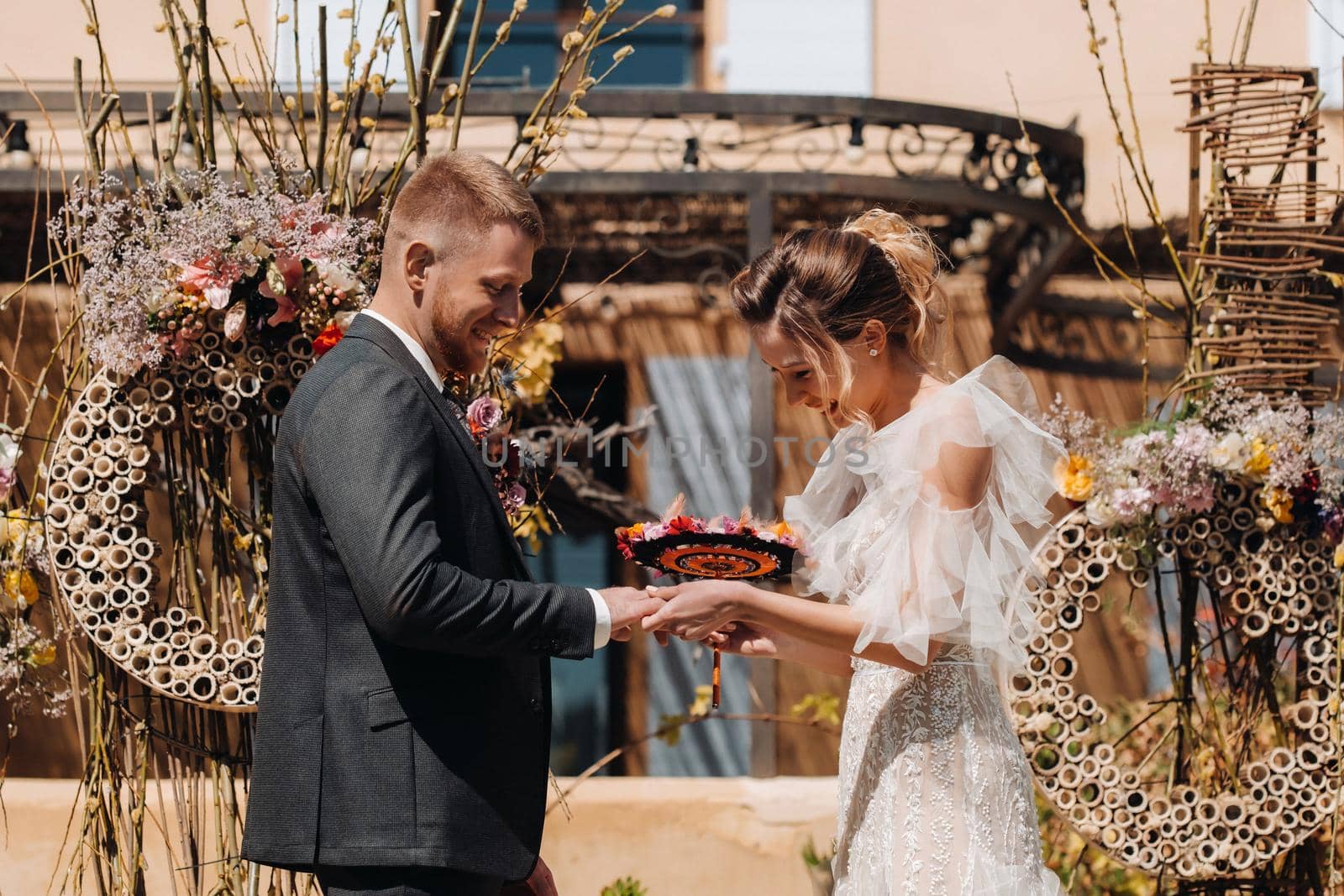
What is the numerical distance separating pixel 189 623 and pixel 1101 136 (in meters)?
4.95

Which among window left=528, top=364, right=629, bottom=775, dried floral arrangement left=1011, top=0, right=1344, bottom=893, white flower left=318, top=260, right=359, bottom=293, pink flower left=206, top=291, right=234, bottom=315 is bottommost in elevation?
window left=528, top=364, right=629, bottom=775

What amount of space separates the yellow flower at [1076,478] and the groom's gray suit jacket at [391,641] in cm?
189

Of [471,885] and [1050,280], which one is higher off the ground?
[1050,280]

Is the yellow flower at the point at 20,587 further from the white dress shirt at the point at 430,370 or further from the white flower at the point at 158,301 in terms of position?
the white dress shirt at the point at 430,370

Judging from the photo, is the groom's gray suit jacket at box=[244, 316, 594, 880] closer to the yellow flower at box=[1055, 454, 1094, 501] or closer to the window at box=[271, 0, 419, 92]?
the yellow flower at box=[1055, 454, 1094, 501]

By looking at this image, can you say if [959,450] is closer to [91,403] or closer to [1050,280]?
[91,403]

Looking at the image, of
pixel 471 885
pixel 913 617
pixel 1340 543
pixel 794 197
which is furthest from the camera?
pixel 794 197

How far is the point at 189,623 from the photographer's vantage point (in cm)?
322

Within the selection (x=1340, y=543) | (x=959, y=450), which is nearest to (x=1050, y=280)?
(x=1340, y=543)

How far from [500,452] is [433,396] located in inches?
32.7

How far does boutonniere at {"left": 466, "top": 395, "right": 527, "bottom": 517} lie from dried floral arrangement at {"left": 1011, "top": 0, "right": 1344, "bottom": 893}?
1401mm

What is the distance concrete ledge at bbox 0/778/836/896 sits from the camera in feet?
15.6

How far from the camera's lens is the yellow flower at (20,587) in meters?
3.38

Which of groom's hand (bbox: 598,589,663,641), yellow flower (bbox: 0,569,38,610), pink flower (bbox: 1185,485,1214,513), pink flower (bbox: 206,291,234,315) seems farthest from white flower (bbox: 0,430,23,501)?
pink flower (bbox: 1185,485,1214,513)
